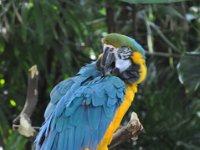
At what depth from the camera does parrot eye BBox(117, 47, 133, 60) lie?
4.97 ft

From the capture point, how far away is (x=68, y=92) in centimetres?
150

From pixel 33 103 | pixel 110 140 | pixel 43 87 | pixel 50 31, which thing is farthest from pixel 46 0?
pixel 110 140

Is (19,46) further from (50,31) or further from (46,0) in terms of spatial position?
(46,0)

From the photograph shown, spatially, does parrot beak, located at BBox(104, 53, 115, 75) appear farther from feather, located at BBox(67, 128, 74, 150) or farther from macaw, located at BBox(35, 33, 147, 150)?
feather, located at BBox(67, 128, 74, 150)

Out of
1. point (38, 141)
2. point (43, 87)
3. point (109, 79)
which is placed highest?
point (109, 79)

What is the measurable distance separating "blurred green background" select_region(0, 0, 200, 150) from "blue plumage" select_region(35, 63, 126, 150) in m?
0.72

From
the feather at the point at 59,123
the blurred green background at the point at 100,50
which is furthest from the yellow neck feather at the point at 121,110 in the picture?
the blurred green background at the point at 100,50

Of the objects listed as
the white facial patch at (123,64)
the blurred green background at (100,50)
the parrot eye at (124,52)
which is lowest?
the blurred green background at (100,50)

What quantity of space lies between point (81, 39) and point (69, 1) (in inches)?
7.9

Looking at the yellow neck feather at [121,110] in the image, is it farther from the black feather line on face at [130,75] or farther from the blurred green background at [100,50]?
the blurred green background at [100,50]

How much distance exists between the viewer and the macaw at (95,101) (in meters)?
1.43

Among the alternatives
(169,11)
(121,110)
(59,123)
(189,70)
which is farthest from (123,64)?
(169,11)

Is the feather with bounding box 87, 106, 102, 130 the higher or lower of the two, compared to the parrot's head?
lower

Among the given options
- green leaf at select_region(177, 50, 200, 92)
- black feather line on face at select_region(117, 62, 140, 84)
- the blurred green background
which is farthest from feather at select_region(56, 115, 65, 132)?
the blurred green background
